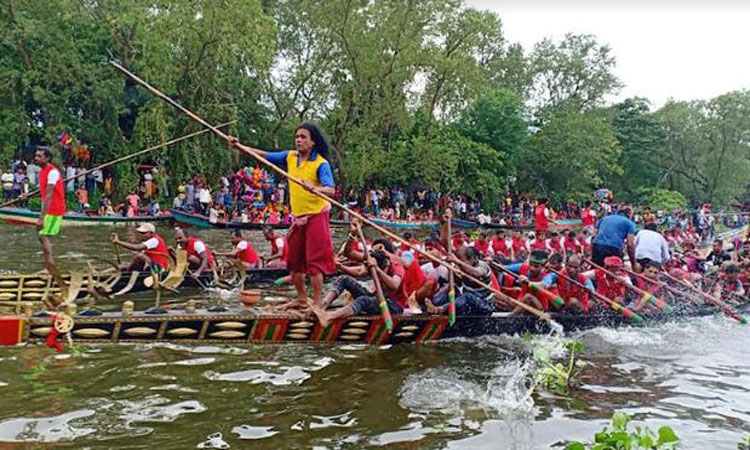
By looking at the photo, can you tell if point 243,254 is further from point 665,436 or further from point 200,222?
point 200,222

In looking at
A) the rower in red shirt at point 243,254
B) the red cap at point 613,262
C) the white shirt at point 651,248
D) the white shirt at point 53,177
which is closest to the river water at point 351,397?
the red cap at point 613,262

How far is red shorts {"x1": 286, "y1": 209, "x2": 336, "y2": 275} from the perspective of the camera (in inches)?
272

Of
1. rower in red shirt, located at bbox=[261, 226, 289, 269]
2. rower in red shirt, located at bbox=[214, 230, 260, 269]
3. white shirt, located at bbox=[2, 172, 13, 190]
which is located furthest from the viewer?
white shirt, located at bbox=[2, 172, 13, 190]

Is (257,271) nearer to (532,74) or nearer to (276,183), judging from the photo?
(276,183)

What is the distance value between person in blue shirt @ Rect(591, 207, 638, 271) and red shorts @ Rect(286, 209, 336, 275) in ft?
19.7

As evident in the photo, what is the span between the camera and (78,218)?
22.1 metres

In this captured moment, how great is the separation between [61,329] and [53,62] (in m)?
25.0

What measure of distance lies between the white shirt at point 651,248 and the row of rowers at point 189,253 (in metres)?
6.31

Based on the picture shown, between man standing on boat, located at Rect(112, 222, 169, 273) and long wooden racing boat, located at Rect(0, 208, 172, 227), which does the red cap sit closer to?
man standing on boat, located at Rect(112, 222, 169, 273)

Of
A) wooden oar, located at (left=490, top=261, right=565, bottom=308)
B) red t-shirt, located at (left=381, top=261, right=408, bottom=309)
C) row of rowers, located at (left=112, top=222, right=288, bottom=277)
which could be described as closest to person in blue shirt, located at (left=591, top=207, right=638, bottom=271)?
wooden oar, located at (left=490, top=261, right=565, bottom=308)

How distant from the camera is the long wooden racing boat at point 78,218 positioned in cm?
2070

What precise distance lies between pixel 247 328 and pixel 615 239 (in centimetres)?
686

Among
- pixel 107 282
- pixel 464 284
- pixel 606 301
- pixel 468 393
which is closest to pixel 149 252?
pixel 107 282

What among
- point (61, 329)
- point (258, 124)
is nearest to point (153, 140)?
point (258, 124)
